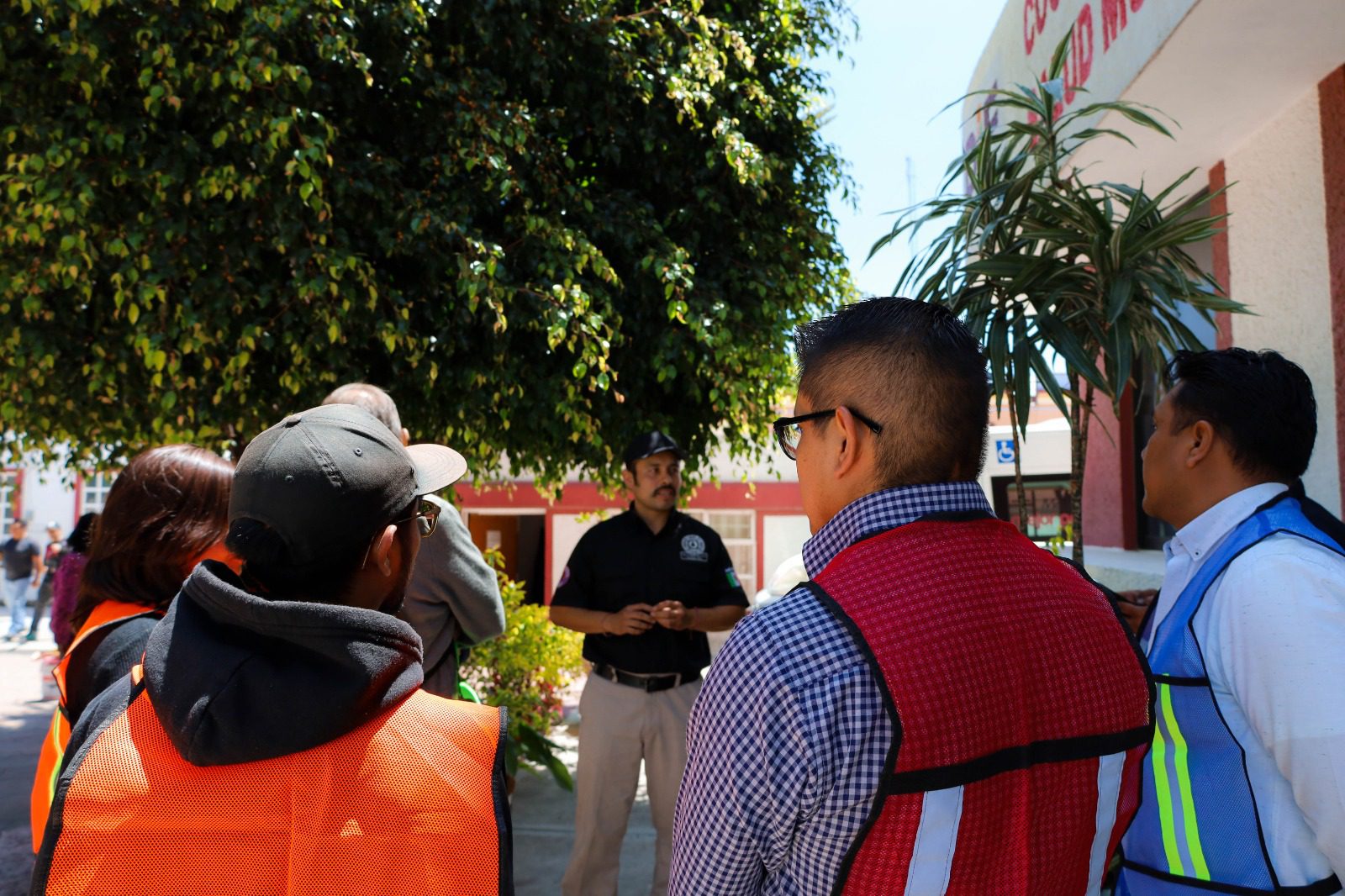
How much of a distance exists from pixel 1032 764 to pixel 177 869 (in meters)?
1.04

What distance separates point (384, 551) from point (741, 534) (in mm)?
16571

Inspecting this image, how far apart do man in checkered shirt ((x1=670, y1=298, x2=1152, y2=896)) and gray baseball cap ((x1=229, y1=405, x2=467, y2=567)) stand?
0.51 meters

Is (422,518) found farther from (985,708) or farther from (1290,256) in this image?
(1290,256)

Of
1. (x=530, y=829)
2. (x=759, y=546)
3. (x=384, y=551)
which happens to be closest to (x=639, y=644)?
(x=530, y=829)

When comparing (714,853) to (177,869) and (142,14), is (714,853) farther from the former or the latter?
(142,14)

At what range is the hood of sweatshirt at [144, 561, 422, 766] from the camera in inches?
41.4

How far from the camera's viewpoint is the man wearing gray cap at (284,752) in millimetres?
1054

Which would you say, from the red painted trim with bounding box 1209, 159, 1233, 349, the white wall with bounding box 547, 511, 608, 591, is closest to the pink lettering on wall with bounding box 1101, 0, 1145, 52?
the red painted trim with bounding box 1209, 159, 1233, 349

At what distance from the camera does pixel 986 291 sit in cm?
309

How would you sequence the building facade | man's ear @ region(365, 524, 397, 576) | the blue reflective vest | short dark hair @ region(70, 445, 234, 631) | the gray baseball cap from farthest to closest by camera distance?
1. the building facade
2. short dark hair @ region(70, 445, 234, 631)
3. the blue reflective vest
4. man's ear @ region(365, 524, 397, 576)
5. the gray baseball cap

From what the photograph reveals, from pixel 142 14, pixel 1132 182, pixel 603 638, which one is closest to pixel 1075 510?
pixel 603 638

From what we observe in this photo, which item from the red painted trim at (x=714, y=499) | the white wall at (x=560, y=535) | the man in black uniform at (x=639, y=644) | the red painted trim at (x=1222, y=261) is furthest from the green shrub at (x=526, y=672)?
the white wall at (x=560, y=535)

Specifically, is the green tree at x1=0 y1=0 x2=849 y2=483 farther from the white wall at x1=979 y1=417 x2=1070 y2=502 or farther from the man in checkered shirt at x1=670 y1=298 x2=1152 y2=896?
the white wall at x1=979 y1=417 x2=1070 y2=502

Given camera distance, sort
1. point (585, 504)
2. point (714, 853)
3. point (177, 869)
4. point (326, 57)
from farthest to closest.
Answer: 1. point (585, 504)
2. point (326, 57)
3. point (714, 853)
4. point (177, 869)
